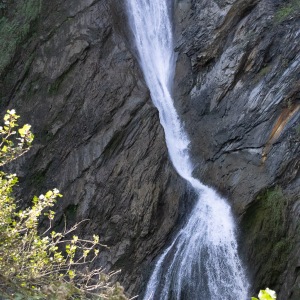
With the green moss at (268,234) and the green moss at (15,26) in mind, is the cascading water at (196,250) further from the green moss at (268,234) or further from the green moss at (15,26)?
the green moss at (15,26)

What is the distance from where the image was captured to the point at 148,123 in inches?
579

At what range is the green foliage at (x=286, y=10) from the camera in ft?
51.2

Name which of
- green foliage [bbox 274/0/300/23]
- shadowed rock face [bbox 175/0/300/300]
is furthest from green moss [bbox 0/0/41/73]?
green foliage [bbox 274/0/300/23]

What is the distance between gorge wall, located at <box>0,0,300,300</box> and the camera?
514 inches

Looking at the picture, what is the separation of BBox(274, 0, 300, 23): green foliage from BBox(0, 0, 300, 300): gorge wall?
0.05 meters

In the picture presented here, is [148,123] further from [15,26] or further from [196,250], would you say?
[15,26]

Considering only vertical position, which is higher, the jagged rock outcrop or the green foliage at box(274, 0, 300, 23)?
the green foliage at box(274, 0, 300, 23)

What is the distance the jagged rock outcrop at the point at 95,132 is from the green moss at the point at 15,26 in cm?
6

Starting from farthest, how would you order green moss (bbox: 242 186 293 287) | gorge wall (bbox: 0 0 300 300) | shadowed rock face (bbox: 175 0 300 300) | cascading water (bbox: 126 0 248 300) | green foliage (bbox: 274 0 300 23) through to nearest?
green foliage (bbox: 274 0 300 23), gorge wall (bbox: 0 0 300 300), shadowed rock face (bbox: 175 0 300 300), green moss (bbox: 242 186 293 287), cascading water (bbox: 126 0 248 300)

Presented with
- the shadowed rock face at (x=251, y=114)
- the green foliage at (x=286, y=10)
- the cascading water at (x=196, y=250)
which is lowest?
the cascading water at (x=196, y=250)

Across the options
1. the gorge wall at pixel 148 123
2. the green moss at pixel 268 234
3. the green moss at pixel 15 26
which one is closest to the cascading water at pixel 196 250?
the gorge wall at pixel 148 123

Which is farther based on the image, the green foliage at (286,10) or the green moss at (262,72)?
the green foliage at (286,10)

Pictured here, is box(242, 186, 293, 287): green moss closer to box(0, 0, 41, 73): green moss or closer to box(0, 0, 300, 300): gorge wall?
box(0, 0, 300, 300): gorge wall

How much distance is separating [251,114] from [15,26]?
8.50 m
